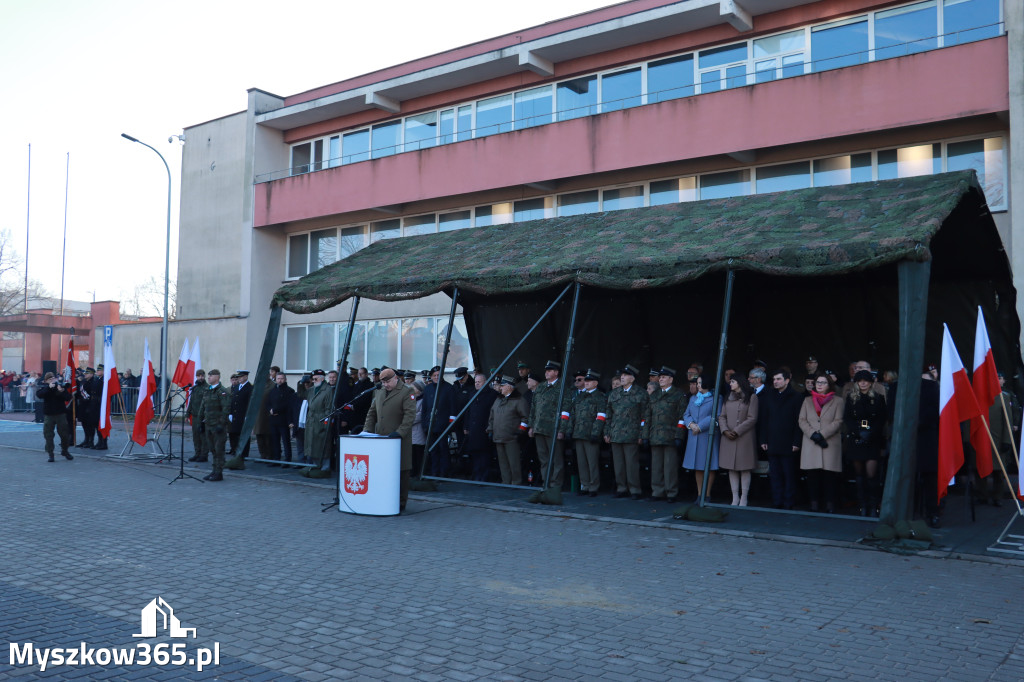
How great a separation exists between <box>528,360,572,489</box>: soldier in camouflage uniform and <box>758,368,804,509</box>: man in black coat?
125 inches

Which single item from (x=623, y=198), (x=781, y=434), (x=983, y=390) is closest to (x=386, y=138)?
(x=623, y=198)

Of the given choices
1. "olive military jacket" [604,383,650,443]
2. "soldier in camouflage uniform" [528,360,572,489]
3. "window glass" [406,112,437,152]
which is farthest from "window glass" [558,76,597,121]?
"olive military jacket" [604,383,650,443]

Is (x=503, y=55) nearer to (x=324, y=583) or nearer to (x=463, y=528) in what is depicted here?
(x=463, y=528)

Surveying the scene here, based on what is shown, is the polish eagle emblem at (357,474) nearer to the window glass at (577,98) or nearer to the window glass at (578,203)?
the window glass at (578,203)

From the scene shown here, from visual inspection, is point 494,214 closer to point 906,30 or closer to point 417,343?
point 417,343

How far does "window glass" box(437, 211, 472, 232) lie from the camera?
2625 centimetres

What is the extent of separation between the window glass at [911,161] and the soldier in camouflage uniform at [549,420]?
9493 mm

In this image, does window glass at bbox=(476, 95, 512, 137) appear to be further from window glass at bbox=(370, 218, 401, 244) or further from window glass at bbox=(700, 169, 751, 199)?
window glass at bbox=(700, 169, 751, 199)

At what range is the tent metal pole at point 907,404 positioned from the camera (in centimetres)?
934

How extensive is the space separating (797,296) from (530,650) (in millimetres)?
10521

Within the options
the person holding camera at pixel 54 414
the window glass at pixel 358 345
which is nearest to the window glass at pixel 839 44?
the window glass at pixel 358 345

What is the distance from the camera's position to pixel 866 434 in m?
10.8

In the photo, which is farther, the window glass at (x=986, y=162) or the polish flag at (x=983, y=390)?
the window glass at (x=986, y=162)

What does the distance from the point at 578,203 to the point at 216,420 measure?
12166mm
